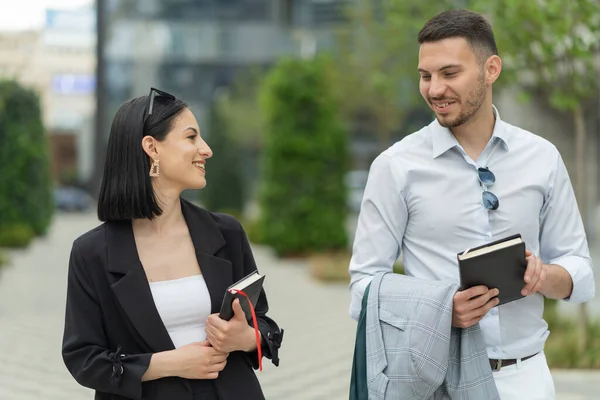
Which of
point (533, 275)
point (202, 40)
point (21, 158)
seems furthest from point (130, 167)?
point (202, 40)

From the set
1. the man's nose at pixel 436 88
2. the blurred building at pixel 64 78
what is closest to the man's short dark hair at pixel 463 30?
the man's nose at pixel 436 88

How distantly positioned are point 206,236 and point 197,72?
140ft

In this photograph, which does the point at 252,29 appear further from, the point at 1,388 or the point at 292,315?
the point at 1,388

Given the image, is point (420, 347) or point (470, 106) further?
point (470, 106)

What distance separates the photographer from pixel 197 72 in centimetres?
4503

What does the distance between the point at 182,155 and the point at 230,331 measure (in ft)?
1.87

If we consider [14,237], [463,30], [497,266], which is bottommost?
[14,237]

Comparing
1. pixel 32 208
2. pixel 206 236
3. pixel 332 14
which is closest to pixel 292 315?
pixel 206 236

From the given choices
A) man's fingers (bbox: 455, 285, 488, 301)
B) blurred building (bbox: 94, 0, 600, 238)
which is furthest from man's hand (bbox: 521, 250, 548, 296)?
blurred building (bbox: 94, 0, 600, 238)

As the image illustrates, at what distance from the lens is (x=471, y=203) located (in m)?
2.95

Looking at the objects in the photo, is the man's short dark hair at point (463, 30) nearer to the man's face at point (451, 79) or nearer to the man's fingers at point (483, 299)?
the man's face at point (451, 79)

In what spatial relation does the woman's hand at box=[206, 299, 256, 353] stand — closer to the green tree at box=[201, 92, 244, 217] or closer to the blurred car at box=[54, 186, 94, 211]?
the green tree at box=[201, 92, 244, 217]

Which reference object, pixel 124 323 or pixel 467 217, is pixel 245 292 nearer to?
pixel 124 323

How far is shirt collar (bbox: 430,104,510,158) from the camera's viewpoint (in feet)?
9.87
